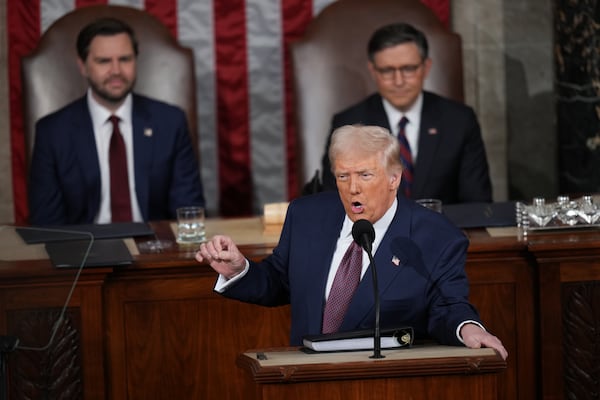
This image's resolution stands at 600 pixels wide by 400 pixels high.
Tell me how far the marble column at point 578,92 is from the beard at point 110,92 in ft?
7.01

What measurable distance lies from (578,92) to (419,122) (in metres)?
0.96

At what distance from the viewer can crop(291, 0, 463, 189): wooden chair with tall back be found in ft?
20.6

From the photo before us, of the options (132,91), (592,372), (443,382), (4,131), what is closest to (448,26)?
(132,91)

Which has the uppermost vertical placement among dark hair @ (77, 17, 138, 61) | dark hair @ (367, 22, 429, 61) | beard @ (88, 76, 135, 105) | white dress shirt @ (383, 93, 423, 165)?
dark hair @ (77, 17, 138, 61)

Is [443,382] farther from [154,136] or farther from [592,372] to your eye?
[154,136]

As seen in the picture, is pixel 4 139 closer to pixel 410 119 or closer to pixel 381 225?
pixel 410 119

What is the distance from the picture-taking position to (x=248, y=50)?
6.70 meters

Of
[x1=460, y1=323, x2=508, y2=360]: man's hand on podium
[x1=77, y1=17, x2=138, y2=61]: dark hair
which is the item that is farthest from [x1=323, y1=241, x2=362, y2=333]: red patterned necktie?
[x1=77, y1=17, x2=138, y2=61]: dark hair

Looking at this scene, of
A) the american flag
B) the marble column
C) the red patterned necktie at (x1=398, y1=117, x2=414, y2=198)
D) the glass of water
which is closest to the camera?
the glass of water

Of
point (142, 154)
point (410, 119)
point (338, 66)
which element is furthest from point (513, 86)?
point (142, 154)

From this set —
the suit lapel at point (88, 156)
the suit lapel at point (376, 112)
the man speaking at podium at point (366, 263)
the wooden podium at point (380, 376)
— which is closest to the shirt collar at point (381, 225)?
the man speaking at podium at point (366, 263)

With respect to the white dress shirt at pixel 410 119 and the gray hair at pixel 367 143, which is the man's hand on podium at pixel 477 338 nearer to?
the gray hair at pixel 367 143

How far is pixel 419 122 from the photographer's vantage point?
18.9ft

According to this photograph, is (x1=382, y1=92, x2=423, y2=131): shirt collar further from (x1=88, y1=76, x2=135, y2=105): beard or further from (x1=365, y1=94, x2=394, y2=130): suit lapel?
(x1=88, y1=76, x2=135, y2=105): beard
